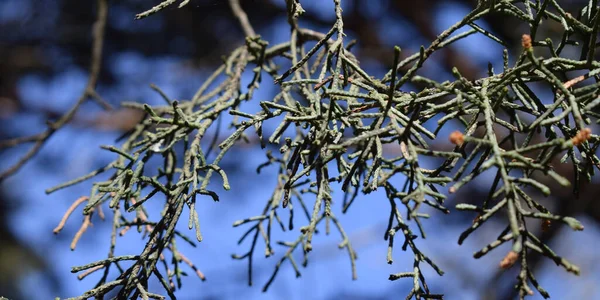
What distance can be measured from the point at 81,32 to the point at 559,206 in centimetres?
258

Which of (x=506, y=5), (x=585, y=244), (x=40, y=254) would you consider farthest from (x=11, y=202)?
(x=506, y=5)

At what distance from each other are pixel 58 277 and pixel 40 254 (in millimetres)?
277

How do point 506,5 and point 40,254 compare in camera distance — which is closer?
point 506,5

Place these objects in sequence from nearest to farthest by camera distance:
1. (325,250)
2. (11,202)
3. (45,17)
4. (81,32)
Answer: (325,250) → (81,32) → (45,17) → (11,202)

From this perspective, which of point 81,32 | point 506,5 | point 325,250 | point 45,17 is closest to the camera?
point 506,5

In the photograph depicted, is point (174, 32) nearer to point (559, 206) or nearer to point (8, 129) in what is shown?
point (8, 129)

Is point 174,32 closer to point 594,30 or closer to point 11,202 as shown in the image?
point 11,202

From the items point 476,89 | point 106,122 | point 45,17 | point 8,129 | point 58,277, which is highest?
point 45,17

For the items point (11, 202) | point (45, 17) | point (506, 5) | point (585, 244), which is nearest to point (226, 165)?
point (45, 17)

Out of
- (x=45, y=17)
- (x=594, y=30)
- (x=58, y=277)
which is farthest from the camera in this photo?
(x=58, y=277)

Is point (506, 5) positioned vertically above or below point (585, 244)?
below

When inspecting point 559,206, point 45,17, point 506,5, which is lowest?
point 506,5

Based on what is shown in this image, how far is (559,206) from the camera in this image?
2967 millimetres

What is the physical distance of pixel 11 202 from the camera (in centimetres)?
428
